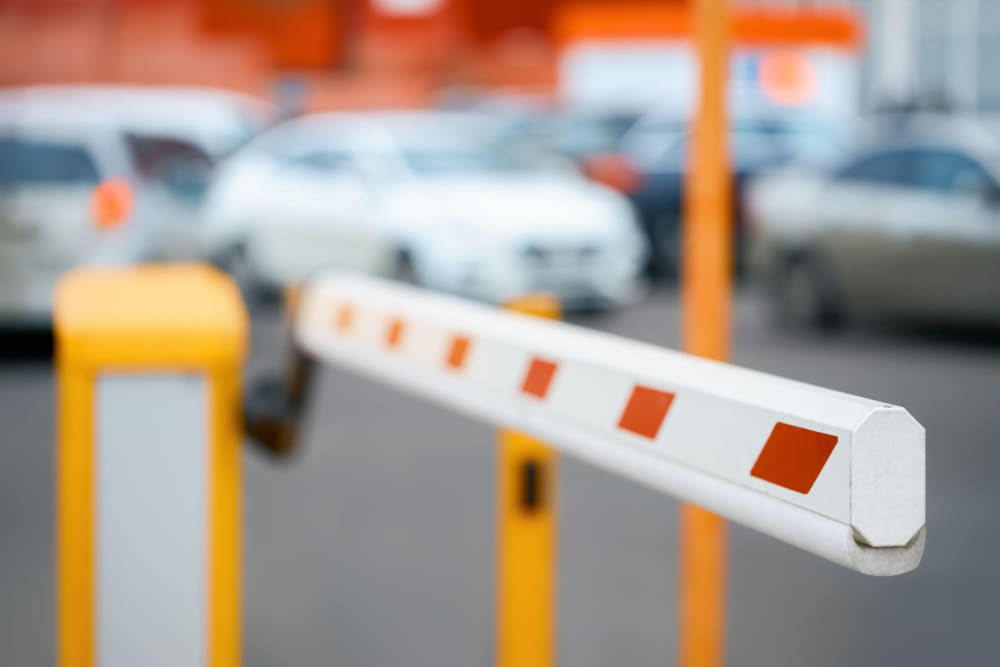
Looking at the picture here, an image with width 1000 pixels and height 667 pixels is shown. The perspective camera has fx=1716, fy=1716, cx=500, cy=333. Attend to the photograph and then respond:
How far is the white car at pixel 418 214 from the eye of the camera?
13.0 m

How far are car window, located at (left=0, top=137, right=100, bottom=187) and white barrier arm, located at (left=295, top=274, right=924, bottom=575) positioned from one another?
8445mm

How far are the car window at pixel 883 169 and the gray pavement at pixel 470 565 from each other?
366 centimetres

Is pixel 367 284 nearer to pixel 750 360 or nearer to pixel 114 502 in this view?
pixel 114 502

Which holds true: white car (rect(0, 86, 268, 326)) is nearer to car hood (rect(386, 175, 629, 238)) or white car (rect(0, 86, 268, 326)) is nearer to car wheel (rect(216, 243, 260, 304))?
car wheel (rect(216, 243, 260, 304))

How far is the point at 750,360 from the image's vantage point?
37.3 feet

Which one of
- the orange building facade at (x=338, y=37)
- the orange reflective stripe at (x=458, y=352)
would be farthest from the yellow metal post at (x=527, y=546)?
the orange building facade at (x=338, y=37)

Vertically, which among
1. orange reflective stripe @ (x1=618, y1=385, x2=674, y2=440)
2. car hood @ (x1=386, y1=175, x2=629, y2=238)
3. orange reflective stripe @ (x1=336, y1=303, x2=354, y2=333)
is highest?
orange reflective stripe @ (x1=618, y1=385, x2=674, y2=440)

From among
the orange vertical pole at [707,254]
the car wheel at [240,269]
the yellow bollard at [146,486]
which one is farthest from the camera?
the car wheel at [240,269]

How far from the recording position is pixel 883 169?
13039 mm

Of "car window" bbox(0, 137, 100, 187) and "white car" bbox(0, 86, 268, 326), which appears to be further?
"car window" bbox(0, 137, 100, 187)

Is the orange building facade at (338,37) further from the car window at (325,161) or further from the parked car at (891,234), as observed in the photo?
the parked car at (891,234)

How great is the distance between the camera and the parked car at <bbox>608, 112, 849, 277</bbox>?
1728cm

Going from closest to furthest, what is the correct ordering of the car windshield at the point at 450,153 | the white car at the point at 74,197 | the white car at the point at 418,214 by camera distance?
the white car at the point at 74,197, the white car at the point at 418,214, the car windshield at the point at 450,153

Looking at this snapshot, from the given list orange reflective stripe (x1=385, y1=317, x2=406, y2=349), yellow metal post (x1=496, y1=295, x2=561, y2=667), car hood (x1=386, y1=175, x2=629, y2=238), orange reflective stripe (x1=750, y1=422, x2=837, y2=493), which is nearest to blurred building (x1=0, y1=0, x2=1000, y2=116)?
car hood (x1=386, y1=175, x2=629, y2=238)
